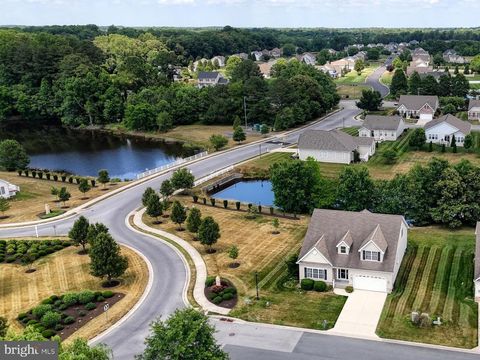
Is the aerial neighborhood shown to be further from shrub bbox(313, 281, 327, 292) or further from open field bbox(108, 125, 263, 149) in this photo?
open field bbox(108, 125, 263, 149)

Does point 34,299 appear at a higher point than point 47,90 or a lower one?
lower

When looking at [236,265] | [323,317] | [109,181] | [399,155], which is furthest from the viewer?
[399,155]

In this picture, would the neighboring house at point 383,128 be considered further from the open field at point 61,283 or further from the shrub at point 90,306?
the shrub at point 90,306

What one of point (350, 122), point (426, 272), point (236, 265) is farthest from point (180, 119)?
point (426, 272)

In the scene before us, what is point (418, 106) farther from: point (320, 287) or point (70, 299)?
point (70, 299)

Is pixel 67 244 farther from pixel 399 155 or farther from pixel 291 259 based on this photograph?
pixel 399 155

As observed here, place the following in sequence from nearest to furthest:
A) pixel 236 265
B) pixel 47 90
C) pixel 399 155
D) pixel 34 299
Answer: pixel 34 299 → pixel 236 265 → pixel 399 155 → pixel 47 90

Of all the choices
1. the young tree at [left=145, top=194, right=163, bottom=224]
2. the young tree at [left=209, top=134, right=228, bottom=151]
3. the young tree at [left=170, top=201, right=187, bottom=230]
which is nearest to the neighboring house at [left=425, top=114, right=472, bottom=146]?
the young tree at [left=209, top=134, right=228, bottom=151]

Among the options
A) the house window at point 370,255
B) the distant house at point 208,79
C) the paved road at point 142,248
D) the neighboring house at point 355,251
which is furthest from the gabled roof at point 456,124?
the distant house at point 208,79
